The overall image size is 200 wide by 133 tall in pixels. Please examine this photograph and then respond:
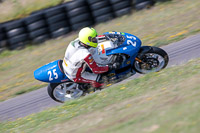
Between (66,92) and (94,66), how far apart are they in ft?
3.83

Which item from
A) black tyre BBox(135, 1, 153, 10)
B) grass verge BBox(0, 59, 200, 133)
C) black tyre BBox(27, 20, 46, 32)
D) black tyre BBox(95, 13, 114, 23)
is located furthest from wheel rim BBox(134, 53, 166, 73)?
black tyre BBox(27, 20, 46, 32)

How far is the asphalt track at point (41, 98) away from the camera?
7.23 metres

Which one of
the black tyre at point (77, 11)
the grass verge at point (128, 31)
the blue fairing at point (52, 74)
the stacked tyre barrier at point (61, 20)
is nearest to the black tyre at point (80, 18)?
the stacked tyre barrier at point (61, 20)

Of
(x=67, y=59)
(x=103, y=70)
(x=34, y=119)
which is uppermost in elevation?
(x=67, y=59)

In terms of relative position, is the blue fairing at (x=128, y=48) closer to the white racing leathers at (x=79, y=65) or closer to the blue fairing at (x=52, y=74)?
the white racing leathers at (x=79, y=65)

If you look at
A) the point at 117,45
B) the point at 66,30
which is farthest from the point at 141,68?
the point at 66,30

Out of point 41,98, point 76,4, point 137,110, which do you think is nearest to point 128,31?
point 76,4

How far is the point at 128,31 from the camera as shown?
11086mm

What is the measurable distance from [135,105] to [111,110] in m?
0.48

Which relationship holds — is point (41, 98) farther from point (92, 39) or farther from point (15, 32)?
point (15, 32)

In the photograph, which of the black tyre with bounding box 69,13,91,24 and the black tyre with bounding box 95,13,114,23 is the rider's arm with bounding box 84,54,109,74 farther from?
the black tyre with bounding box 95,13,114,23

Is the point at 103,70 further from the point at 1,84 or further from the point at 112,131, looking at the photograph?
the point at 1,84

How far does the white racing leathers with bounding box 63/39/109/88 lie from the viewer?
6.24 meters

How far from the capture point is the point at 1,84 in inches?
394
